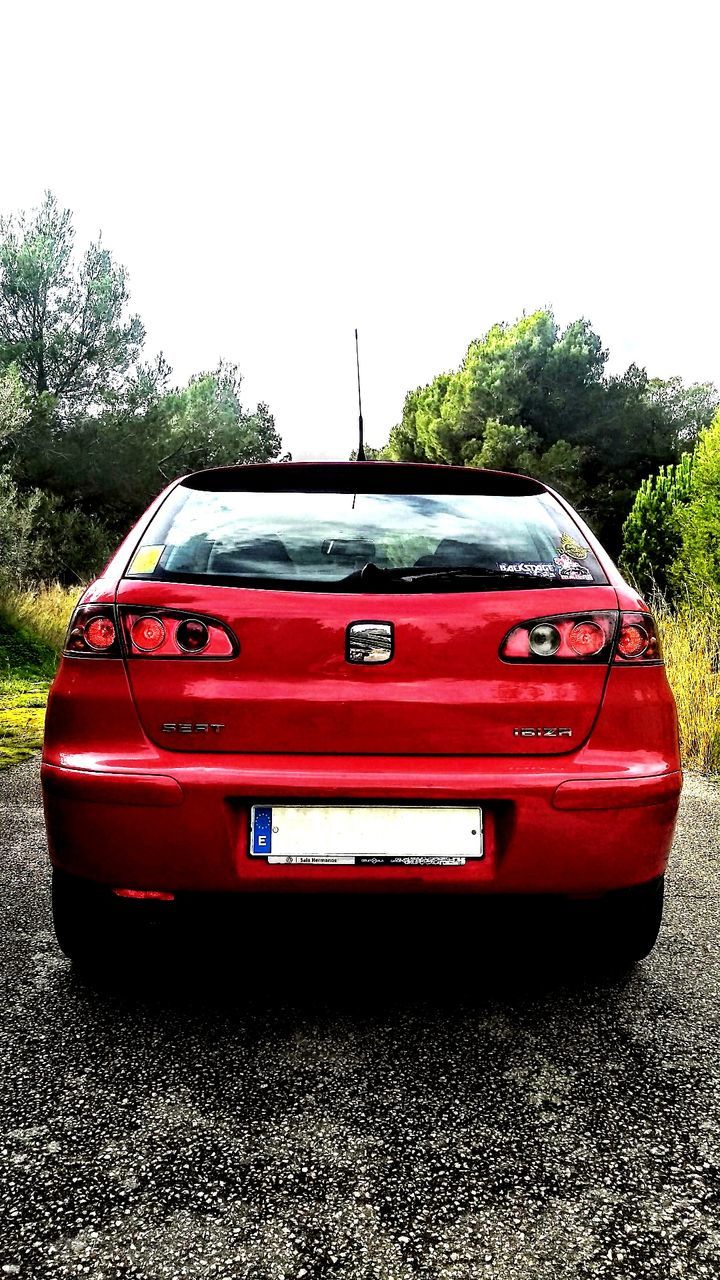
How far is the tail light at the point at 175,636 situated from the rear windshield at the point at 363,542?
0.38ft

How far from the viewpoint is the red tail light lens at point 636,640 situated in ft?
7.81

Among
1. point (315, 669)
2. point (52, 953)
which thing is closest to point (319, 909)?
point (315, 669)

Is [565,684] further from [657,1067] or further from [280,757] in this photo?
[657,1067]

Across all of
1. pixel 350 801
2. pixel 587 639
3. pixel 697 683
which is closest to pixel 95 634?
pixel 350 801

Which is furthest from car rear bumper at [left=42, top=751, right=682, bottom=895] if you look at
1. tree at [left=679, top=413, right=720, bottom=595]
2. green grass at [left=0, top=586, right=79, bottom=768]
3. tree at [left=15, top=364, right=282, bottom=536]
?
tree at [left=15, top=364, right=282, bottom=536]

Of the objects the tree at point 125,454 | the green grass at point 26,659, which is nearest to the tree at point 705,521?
the green grass at point 26,659

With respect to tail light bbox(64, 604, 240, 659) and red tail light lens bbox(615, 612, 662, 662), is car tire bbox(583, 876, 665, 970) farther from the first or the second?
Answer: tail light bbox(64, 604, 240, 659)

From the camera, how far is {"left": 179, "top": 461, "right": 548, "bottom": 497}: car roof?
277 centimetres

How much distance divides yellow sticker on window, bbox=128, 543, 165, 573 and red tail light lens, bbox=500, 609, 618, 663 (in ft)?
2.97

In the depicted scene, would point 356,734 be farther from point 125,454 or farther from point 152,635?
point 125,454

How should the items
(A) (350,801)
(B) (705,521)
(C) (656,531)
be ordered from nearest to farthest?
1. (A) (350,801)
2. (B) (705,521)
3. (C) (656,531)

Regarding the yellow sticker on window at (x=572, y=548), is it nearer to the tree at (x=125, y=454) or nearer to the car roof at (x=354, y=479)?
the car roof at (x=354, y=479)

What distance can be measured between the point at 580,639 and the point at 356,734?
592 mm

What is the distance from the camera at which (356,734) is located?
2252mm
